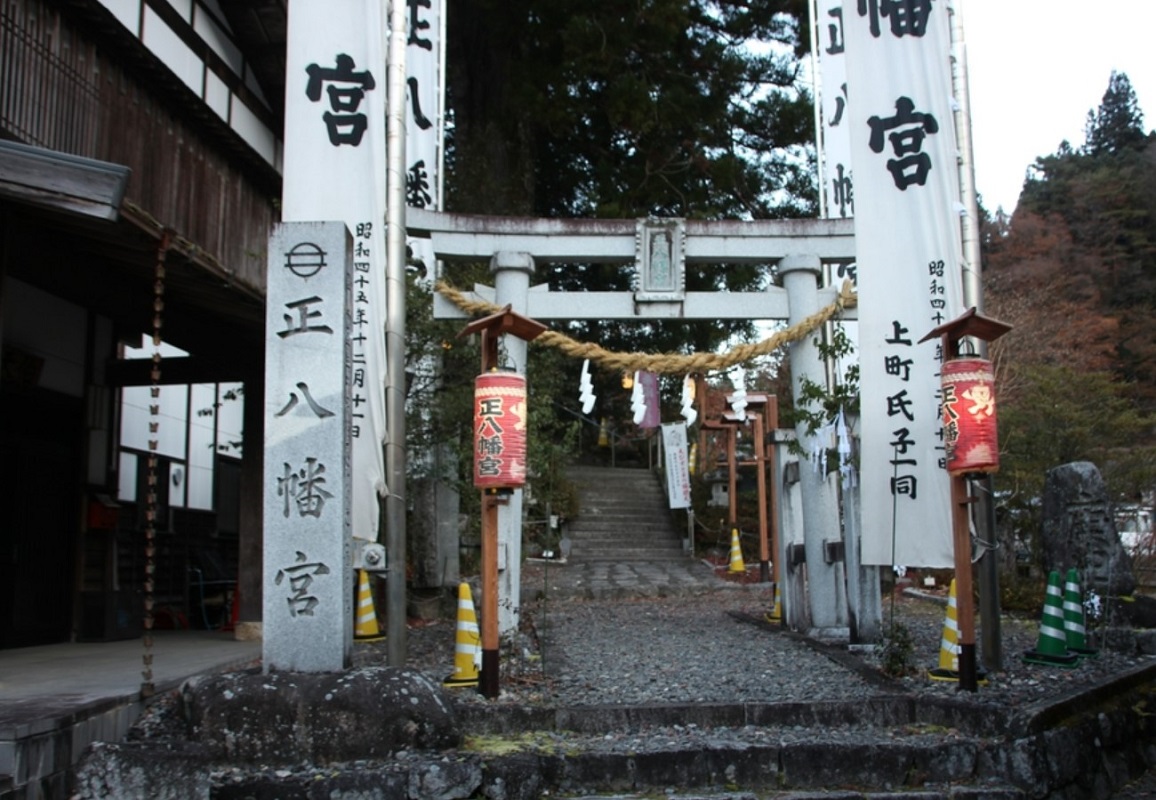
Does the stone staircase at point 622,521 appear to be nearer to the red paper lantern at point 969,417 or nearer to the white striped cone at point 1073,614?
the white striped cone at point 1073,614

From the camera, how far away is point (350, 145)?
29.3 feet

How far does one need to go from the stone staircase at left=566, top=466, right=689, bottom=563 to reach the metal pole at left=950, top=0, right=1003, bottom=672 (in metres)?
15.7

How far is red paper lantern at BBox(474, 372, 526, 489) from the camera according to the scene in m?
7.95

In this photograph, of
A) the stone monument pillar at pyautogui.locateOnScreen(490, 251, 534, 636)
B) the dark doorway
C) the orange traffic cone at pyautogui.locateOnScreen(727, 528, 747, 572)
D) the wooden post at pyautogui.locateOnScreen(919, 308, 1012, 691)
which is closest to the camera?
the wooden post at pyautogui.locateOnScreen(919, 308, 1012, 691)

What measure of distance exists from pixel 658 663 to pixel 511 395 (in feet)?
11.3

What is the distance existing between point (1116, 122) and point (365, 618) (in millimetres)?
48131

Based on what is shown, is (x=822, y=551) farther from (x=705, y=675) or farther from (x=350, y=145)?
(x=350, y=145)

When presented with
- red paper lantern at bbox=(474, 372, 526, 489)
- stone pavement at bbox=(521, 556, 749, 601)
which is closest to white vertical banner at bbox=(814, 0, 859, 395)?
red paper lantern at bbox=(474, 372, 526, 489)

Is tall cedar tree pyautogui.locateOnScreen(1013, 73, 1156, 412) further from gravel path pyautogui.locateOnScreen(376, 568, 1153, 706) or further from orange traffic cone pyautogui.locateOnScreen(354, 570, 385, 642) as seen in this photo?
orange traffic cone pyautogui.locateOnScreen(354, 570, 385, 642)

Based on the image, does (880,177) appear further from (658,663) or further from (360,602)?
(360,602)

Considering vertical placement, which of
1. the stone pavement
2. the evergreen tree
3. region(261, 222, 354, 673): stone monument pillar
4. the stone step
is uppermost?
the evergreen tree

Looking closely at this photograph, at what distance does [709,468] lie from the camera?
29172 mm

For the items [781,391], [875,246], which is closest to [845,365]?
[875,246]

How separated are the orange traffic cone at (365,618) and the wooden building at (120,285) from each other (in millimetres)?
1323
